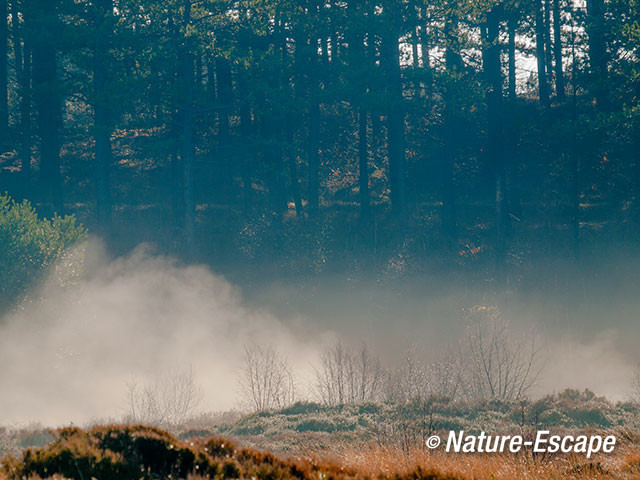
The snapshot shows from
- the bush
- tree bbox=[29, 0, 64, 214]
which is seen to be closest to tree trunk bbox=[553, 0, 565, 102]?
tree bbox=[29, 0, 64, 214]

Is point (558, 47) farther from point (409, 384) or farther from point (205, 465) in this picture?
point (205, 465)

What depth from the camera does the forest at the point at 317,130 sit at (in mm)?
33125

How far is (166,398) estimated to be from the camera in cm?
2550

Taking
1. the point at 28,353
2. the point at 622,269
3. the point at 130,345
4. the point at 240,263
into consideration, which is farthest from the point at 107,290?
the point at 622,269

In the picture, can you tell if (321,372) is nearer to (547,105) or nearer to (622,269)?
(622,269)

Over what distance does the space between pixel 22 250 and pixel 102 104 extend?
41.4 feet

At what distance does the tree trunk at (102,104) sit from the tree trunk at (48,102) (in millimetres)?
2047

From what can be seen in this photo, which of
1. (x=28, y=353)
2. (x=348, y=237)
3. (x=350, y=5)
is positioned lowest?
(x=28, y=353)

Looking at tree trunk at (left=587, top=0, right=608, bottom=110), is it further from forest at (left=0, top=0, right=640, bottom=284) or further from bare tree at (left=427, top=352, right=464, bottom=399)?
bare tree at (left=427, top=352, right=464, bottom=399)

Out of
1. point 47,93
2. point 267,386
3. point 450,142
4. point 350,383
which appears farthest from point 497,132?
point 47,93

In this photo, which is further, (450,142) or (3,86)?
(3,86)

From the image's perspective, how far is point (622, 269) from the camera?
32812 millimetres

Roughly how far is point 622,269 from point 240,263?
18913 millimetres

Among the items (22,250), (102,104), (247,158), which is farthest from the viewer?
(247,158)
